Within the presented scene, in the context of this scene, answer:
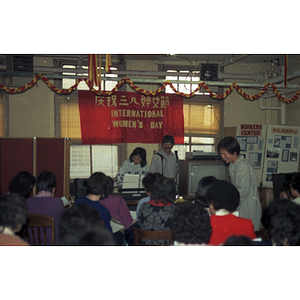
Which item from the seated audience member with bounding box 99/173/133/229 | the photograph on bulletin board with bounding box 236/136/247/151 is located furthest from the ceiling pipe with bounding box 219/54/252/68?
the seated audience member with bounding box 99/173/133/229

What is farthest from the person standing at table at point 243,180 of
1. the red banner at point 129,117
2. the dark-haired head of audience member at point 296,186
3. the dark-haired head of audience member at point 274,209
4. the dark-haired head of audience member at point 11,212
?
the red banner at point 129,117

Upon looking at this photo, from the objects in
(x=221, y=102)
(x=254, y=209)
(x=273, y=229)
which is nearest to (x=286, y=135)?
(x=221, y=102)

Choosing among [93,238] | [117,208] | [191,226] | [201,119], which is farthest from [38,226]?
[201,119]

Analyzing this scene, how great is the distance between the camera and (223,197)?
1641mm

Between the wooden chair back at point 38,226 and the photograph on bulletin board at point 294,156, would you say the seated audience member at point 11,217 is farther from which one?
Answer: the photograph on bulletin board at point 294,156

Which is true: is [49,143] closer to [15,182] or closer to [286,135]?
[15,182]

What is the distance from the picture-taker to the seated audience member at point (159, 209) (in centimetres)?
203

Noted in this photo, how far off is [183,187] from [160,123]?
2.44m

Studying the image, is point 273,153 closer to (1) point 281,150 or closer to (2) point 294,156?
(1) point 281,150

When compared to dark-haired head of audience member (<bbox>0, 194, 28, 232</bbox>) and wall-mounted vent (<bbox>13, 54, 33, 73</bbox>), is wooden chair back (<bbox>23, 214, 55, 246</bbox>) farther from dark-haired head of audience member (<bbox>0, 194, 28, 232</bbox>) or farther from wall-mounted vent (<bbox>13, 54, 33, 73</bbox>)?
wall-mounted vent (<bbox>13, 54, 33, 73</bbox>)

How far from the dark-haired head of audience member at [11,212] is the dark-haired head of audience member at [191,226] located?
0.80 meters

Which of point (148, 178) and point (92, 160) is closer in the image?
point (148, 178)

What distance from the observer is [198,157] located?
3645 mm

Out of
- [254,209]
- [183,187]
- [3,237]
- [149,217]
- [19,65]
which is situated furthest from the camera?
[19,65]
